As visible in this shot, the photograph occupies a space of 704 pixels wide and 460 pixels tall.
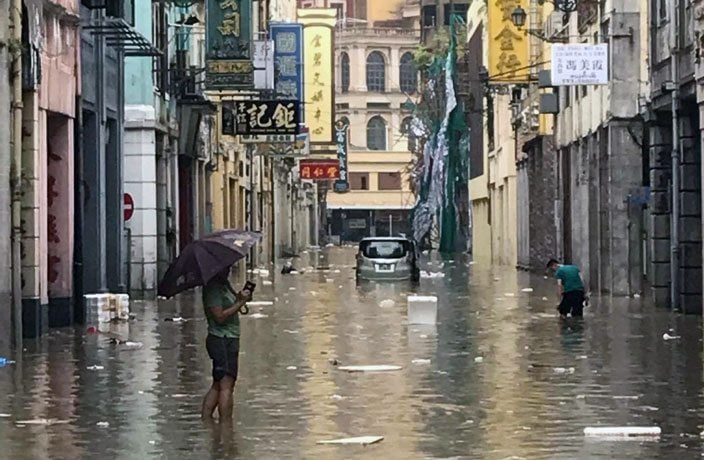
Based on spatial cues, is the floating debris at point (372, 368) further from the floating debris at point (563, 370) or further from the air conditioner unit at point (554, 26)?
the air conditioner unit at point (554, 26)

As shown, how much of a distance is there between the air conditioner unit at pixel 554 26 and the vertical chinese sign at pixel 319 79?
3212 cm

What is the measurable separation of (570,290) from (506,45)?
2180 cm

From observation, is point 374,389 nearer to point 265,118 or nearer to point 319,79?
point 265,118

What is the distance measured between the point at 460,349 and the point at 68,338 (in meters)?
6.39

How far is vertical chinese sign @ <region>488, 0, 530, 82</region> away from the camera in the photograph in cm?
5209

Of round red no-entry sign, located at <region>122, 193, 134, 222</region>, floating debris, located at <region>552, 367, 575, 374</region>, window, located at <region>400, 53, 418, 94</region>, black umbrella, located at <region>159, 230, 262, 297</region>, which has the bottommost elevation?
floating debris, located at <region>552, 367, 575, 374</region>

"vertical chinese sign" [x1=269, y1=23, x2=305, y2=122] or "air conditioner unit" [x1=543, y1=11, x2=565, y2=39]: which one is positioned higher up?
"vertical chinese sign" [x1=269, y1=23, x2=305, y2=122]

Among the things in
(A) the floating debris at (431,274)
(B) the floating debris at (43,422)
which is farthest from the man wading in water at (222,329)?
(A) the floating debris at (431,274)

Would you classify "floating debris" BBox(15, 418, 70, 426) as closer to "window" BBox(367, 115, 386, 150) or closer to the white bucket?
the white bucket

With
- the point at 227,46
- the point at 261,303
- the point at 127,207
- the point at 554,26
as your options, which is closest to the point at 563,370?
Result: the point at 261,303

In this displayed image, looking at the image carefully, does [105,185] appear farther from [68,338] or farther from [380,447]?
[380,447]

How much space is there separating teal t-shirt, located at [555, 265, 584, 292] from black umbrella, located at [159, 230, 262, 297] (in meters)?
16.6

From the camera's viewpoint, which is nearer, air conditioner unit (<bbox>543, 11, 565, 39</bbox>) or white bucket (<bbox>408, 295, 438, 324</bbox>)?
white bucket (<bbox>408, 295, 438, 324</bbox>)

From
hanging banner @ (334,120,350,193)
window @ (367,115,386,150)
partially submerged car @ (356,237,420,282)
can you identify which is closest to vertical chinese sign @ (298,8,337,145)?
hanging banner @ (334,120,350,193)
